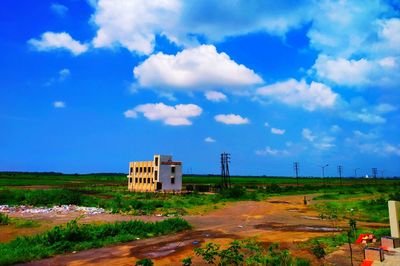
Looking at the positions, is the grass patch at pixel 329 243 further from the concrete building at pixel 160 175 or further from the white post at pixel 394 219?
the concrete building at pixel 160 175

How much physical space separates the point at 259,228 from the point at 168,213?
11.1 metres

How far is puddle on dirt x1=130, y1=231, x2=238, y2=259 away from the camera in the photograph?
16.7m

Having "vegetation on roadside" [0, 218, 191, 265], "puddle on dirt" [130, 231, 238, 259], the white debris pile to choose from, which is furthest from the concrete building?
"puddle on dirt" [130, 231, 238, 259]

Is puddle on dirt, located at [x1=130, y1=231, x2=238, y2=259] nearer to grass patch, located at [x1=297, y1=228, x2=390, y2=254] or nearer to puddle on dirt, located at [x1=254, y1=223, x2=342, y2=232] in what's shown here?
puddle on dirt, located at [x1=254, y1=223, x2=342, y2=232]

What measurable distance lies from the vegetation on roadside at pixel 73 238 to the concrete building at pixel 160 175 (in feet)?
142

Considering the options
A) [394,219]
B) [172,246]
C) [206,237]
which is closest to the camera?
[394,219]

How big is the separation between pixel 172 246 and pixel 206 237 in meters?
3.31

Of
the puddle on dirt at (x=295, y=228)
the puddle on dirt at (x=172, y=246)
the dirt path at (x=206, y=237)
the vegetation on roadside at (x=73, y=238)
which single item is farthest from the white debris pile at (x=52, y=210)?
the puddle on dirt at (x=295, y=228)

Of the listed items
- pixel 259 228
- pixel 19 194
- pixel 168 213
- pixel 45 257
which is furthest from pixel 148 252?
pixel 19 194

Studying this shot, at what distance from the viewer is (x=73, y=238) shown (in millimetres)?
19219

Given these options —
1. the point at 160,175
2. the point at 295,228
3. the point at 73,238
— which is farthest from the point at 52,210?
the point at 160,175

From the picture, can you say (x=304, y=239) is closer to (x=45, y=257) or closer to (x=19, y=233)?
(x=45, y=257)

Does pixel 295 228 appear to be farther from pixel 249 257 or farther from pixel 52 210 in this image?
pixel 52 210

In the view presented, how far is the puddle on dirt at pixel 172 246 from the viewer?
54.6ft
